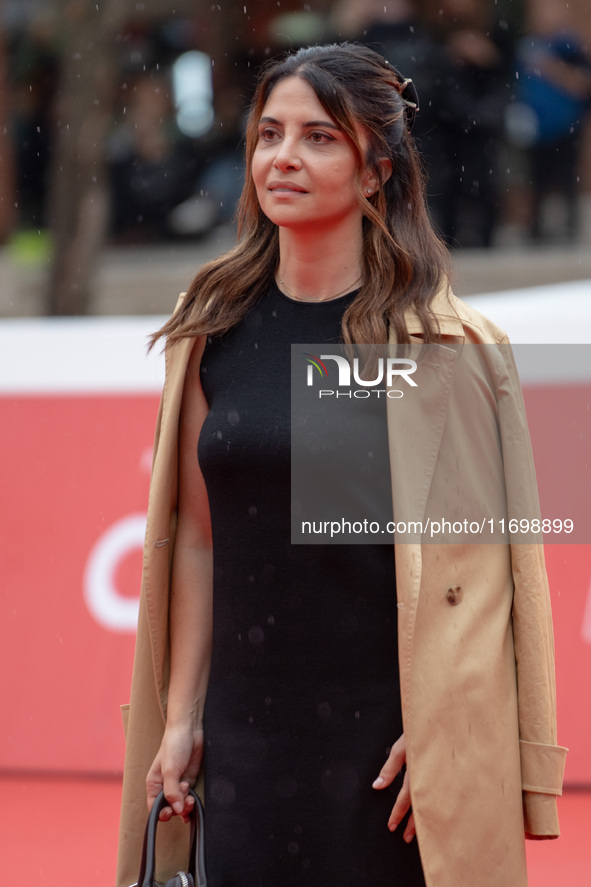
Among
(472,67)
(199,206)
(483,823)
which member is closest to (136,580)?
(483,823)

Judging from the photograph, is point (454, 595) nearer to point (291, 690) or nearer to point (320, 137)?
point (291, 690)

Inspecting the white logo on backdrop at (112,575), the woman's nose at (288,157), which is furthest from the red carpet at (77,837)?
the woman's nose at (288,157)

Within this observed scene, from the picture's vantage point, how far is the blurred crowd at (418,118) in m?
9.34

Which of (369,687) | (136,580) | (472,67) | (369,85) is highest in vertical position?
(472,67)

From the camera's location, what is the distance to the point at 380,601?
2.45m

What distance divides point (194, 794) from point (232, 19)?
1429 centimetres

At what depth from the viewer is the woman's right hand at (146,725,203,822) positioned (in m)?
2.56

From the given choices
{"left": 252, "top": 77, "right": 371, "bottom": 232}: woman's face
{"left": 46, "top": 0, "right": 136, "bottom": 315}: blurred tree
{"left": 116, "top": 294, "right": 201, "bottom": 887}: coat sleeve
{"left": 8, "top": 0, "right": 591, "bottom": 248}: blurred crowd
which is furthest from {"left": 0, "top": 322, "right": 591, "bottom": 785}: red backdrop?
{"left": 46, "top": 0, "right": 136, "bottom": 315}: blurred tree

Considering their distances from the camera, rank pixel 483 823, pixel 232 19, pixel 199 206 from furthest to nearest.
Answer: pixel 232 19 < pixel 199 206 < pixel 483 823

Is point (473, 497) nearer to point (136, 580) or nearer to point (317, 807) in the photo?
point (317, 807)

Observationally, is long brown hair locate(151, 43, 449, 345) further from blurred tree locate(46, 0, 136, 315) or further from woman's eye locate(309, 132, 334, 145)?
blurred tree locate(46, 0, 136, 315)

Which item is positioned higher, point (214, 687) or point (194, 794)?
point (214, 687)

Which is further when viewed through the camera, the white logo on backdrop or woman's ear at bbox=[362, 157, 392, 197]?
the white logo on backdrop

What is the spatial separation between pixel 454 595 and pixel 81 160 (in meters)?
8.83
